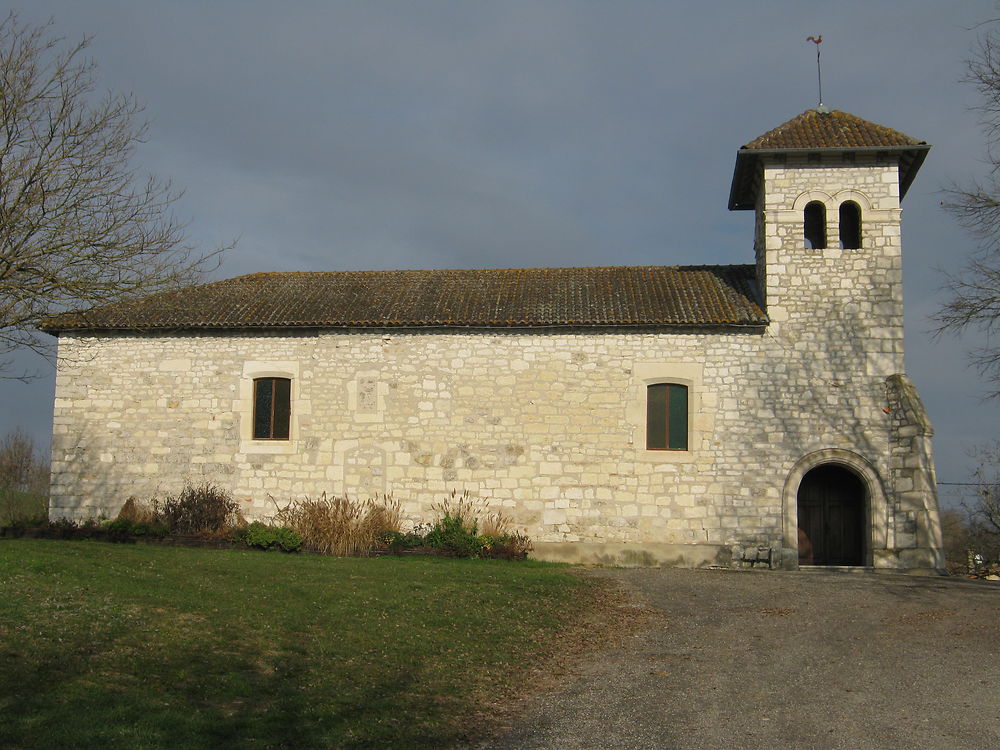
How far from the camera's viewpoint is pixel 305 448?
17.8m

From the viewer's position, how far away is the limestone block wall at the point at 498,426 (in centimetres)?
1683

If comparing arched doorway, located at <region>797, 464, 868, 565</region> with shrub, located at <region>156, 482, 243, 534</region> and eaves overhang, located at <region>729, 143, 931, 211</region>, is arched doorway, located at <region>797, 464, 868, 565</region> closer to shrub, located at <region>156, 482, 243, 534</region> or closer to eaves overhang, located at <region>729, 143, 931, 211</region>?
eaves overhang, located at <region>729, 143, 931, 211</region>

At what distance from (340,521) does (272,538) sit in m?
1.34

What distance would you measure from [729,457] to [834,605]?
4921 mm

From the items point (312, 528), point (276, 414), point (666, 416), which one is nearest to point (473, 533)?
point (312, 528)

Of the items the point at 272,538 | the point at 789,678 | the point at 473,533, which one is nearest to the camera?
the point at 789,678

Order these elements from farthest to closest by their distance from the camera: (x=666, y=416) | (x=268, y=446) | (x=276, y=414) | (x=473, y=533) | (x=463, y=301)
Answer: (x=463, y=301) → (x=276, y=414) → (x=268, y=446) → (x=666, y=416) → (x=473, y=533)

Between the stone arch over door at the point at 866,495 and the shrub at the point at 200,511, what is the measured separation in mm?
10990

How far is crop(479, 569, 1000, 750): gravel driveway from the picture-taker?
6.53 meters

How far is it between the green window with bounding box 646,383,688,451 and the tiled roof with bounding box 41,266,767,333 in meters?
1.36

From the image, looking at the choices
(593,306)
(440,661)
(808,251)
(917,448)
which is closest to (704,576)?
(917,448)

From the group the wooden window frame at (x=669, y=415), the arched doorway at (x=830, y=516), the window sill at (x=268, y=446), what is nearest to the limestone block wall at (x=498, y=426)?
the window sill at (x=268, y=446)

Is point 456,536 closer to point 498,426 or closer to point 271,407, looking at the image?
point 498,426

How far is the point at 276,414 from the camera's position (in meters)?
18.2
